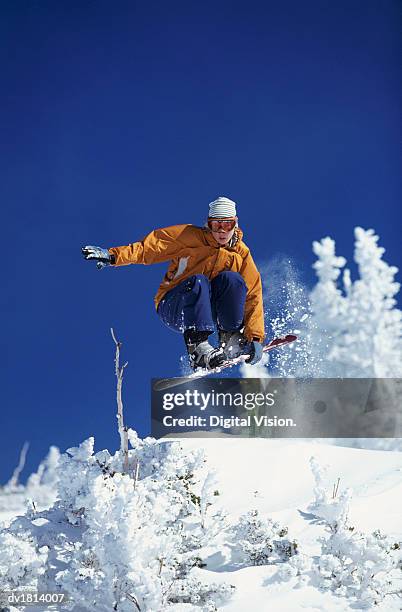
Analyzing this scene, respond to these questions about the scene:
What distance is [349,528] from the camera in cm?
402

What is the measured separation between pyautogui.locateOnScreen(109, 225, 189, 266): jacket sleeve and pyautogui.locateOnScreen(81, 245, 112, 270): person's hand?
0.05m

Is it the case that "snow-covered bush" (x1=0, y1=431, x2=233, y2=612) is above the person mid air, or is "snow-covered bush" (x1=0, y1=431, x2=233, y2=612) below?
below

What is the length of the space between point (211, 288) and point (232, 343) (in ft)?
1.41

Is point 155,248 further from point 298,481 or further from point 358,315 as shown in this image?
point 298,481

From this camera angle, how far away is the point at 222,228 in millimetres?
4430

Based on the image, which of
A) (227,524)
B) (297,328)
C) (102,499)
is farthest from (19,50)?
(227,524)

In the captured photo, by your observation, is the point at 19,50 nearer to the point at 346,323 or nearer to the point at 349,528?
the point at 346,323

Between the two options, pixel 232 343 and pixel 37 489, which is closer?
pixel 232 343

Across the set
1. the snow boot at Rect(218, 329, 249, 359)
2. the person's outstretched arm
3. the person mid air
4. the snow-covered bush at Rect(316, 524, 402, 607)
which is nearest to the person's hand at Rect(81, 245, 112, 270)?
the person's outstretched arm

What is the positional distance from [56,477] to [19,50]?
3128 mm

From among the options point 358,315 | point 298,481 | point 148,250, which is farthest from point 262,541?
point 148,250

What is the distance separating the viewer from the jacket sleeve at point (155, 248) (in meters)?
4.02

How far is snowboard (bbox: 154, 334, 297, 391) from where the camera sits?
179 inches

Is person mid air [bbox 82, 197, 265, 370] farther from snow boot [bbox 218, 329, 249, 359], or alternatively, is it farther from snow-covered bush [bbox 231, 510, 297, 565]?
snow-covered bush [bbox 231, 510, 297, 565]
